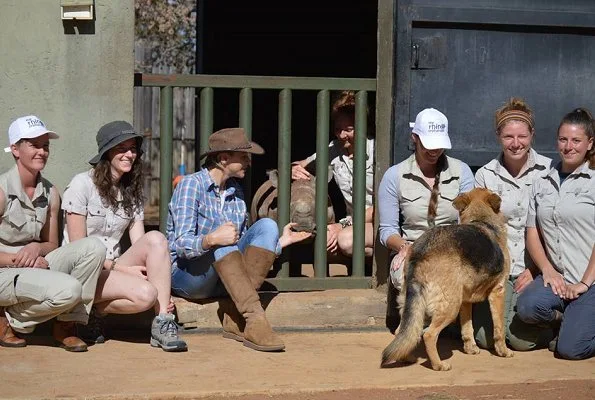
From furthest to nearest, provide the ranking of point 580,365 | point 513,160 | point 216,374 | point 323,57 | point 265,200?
point 323,57 → point 265,200 → point 513,160 → point 580,365 → point 216,374

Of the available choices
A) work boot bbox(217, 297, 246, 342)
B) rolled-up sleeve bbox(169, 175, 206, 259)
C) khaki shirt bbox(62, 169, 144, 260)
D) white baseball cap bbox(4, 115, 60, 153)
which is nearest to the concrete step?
work boot bbox(217, 297, 246, 342)

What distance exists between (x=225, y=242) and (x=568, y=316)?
2172 mm

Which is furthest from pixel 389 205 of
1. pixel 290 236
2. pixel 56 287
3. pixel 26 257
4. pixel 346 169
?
pixel 26 257

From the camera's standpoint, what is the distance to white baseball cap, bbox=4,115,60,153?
261 inches

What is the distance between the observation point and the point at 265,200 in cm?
804

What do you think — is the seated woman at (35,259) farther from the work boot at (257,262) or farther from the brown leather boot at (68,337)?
the work boot at (257,262)

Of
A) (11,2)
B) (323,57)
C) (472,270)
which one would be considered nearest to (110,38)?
(11,2)

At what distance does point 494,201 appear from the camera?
6.79 m

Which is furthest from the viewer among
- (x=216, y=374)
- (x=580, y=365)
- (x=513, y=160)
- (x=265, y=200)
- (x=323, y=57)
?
(x=323, y=57)

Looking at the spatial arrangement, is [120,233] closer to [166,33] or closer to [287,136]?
[287,136]

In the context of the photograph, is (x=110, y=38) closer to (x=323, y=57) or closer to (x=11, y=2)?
(x=11, y=2)

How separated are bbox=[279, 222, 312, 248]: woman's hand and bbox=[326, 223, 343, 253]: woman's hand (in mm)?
369

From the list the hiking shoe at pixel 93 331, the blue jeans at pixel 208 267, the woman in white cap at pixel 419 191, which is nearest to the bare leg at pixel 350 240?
the woman in white cap at pixel 419 191

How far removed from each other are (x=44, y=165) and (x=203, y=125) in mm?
1188
